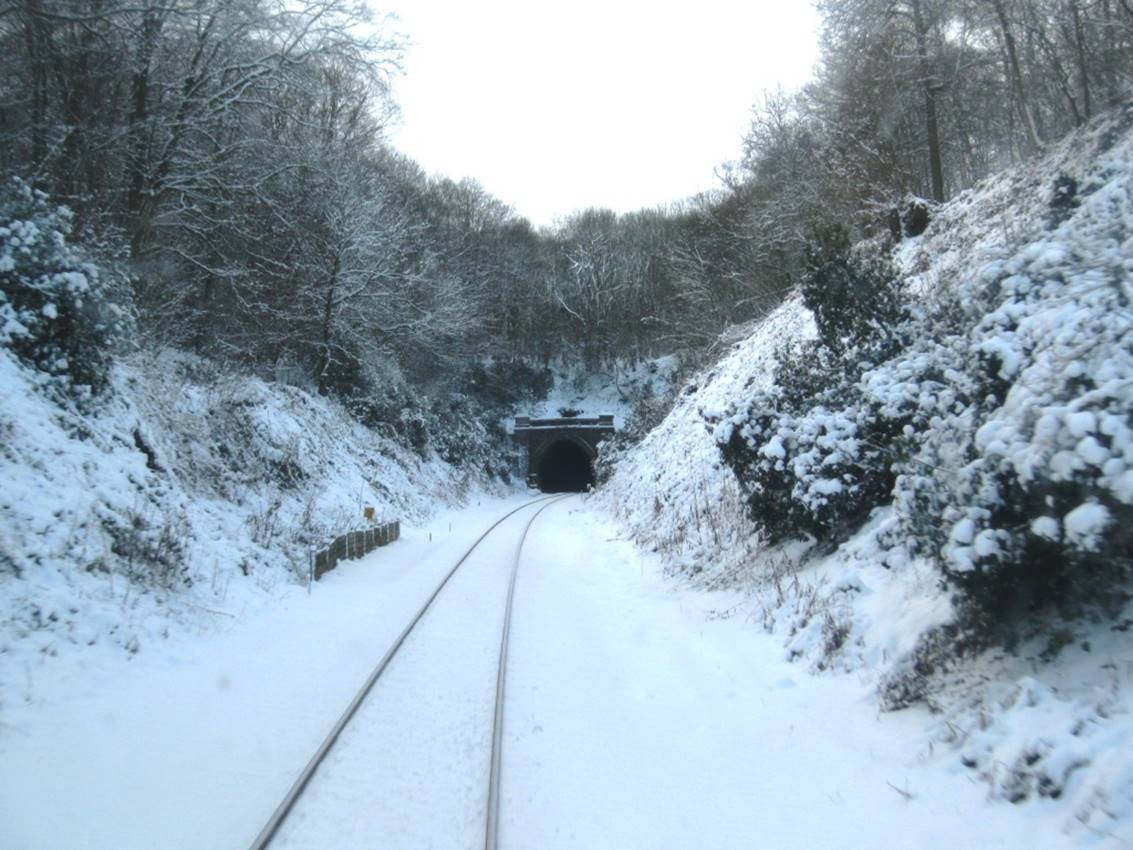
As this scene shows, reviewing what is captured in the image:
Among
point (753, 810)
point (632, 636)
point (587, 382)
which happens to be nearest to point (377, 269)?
point (632, 636)

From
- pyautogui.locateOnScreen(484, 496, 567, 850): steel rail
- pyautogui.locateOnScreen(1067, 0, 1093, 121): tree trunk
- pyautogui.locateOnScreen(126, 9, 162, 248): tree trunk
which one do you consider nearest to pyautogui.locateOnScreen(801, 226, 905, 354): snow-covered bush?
pyautogui.locateOnScreen(484, 496, 567, 850): steel rail

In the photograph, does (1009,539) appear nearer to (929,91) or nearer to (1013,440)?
(1013,440)

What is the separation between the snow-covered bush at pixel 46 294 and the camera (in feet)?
27.2

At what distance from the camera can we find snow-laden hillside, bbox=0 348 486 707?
256 inches

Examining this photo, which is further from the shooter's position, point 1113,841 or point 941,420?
point 941,420

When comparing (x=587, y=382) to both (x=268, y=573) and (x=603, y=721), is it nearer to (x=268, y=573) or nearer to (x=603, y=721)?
(x=268, y=573)

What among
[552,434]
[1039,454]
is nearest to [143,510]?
[1039,454]

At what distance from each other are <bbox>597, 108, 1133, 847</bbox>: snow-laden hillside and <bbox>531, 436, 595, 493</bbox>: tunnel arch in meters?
38.9

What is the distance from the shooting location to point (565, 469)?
5022 cm

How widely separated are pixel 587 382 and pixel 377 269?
97.9ft

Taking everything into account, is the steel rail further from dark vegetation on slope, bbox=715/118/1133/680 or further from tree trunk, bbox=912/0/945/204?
tree trunk, bbox=912/0/945/204

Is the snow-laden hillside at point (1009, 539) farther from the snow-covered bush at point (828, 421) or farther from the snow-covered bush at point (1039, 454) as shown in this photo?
the snow-covered bush at point (828, 421)

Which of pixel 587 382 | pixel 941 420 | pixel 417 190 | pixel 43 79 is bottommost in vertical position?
Answer: pixel 941 420

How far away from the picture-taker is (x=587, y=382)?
52.5m
